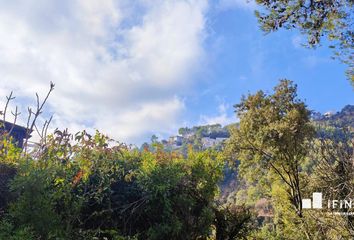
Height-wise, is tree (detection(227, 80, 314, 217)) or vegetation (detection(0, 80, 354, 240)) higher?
tree (detection(227, 80, 314, 217))

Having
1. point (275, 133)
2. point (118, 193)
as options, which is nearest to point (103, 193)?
point (118, 193)

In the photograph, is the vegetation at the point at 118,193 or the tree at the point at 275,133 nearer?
the vegetation at the point at 118,193

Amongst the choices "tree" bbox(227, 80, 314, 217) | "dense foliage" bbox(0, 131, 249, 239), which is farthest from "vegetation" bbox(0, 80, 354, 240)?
"tree" bbox(227, 80, 314, 217)

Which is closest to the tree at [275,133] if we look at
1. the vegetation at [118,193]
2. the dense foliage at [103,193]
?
the vegetation at [118,193]

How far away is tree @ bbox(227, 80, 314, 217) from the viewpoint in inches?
554

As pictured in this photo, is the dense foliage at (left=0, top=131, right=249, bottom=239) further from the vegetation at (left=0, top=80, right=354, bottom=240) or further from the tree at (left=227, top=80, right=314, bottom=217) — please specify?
the tree at (left=227, top=80, right=314, bottom=217)

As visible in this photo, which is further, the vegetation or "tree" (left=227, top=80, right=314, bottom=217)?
"tree" (left=227, top=80, right=314, bottom=217)

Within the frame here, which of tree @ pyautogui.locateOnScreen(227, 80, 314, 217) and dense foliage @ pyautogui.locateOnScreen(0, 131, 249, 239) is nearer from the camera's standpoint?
dense foliage @ pyautogui.locateOnScreen(0, 131, 249, 239)

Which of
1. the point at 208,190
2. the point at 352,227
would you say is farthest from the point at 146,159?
the point at 352,227

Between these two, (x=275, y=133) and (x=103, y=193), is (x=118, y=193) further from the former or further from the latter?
(x=275, y=133)

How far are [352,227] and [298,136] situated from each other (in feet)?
23.6

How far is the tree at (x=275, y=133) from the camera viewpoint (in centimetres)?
1406

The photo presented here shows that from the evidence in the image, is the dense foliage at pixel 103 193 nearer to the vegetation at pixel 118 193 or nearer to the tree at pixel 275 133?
the vegetation at pixel 118 193

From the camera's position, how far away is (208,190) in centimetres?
612
